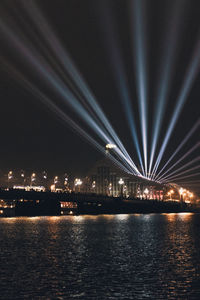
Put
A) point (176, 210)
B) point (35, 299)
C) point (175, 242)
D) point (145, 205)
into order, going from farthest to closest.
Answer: point (176, 210), point (145, 205), point (175, 242), point (35, 299)

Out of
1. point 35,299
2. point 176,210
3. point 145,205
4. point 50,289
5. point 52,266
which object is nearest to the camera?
point 35,299

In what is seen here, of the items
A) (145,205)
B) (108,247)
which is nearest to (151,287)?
(108,247)

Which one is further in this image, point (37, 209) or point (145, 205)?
point (145, 205)

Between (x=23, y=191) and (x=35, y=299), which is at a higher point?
(x=23, y=191)

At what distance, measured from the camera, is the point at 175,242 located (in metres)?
51.2

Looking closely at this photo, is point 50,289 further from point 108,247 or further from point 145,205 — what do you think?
point 145,205

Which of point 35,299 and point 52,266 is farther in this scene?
point 52,266

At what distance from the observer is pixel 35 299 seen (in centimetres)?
2180

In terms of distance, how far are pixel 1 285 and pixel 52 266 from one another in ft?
24.0

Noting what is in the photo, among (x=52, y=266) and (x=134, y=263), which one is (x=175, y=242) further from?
(x=52, y=266)

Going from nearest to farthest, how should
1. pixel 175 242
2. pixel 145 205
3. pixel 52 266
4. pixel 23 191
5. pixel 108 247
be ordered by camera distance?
pixel 52 266 → pixel 108 247 → pixel 175 242 → pixel 23 191 → pixel 145 205

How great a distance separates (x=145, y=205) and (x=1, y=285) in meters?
155

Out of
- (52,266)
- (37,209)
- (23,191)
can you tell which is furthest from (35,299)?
(37,209)

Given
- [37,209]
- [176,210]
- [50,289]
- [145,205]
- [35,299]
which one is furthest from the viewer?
[176,210]
